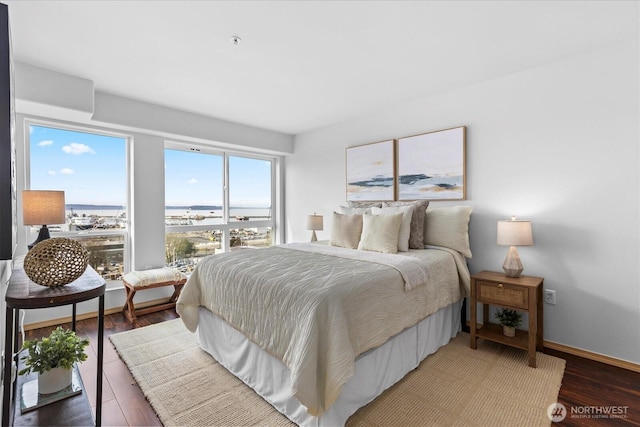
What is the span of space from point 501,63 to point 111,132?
4288mm

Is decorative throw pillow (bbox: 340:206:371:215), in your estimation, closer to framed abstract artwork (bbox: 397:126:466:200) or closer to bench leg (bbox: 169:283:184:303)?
framed abstract artwork (bbox: 397:126:466:200)

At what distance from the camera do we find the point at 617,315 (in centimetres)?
238

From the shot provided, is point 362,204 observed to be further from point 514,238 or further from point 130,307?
point 130,307

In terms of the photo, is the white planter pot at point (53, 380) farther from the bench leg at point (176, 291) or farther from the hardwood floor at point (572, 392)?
the bench leg at point (176, 291)

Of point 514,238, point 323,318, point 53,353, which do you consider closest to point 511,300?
point 514,238

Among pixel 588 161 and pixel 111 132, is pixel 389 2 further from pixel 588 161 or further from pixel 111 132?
pixel 111 132

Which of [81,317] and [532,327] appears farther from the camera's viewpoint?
[81,317]

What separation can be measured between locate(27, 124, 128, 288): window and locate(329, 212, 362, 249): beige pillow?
2732mm

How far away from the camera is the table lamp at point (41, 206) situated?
2184mm

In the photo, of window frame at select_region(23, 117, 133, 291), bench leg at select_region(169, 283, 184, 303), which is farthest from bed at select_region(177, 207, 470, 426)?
window frame at select_region(23, 117, 133, 291)

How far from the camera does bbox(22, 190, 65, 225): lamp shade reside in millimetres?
2184

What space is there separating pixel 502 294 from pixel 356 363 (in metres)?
1.49

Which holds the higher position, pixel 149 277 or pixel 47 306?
pixel 47 306

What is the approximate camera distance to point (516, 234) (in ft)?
8.27
